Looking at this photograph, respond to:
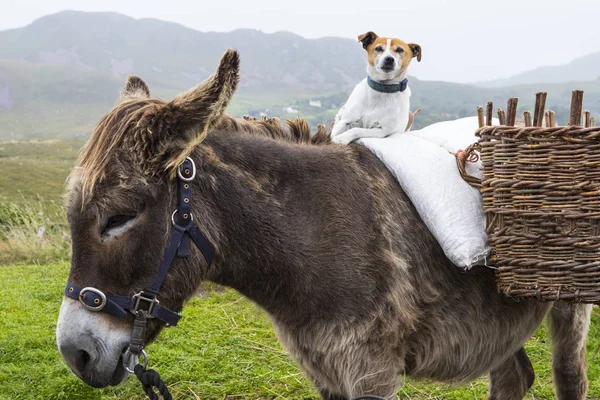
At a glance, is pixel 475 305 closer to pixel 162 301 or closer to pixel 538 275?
pixel 538 275

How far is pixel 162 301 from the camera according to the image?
7.07 feet

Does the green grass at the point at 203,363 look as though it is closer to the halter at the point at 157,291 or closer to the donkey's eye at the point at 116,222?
the halter at the point at 157,291

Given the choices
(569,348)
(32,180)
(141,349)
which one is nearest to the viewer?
(141,349)

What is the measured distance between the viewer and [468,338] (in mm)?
2664

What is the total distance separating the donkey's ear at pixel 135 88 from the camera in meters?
2.63

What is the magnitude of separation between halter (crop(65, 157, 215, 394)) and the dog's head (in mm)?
1672

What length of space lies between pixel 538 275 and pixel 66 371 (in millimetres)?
3885

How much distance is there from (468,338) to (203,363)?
2.76m

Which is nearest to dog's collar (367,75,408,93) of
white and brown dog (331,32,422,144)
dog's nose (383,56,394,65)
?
white and brown dog (331,32,422,144)

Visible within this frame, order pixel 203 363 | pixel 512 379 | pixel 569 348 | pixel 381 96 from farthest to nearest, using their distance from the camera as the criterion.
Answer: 1. pixel 203 363
2. pixel 512 379
3. pixel 569 348
4. pixel 381 96

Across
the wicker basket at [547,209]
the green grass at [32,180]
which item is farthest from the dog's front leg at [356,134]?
the green grass at [32,180]

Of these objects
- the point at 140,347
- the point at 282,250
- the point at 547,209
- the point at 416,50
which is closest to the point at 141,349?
the point at 140,347

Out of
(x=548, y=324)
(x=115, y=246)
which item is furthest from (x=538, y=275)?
(x=115, y=246)

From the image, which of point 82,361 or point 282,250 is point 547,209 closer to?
point 282,250
